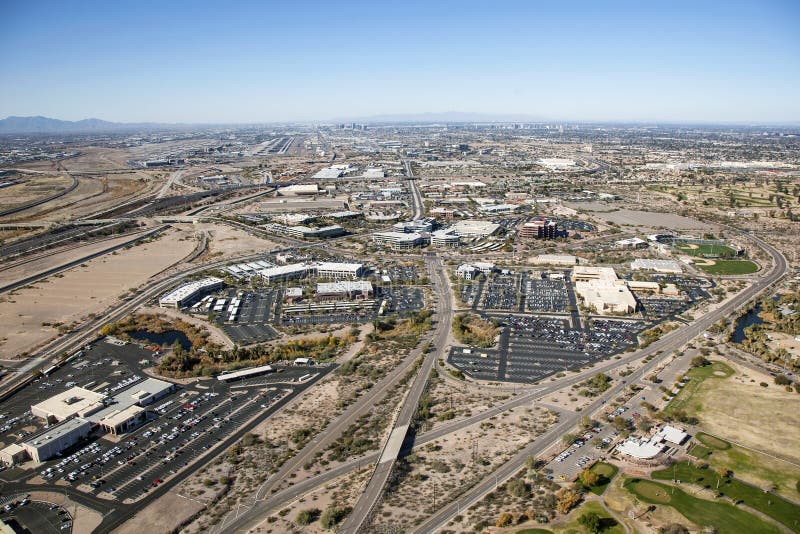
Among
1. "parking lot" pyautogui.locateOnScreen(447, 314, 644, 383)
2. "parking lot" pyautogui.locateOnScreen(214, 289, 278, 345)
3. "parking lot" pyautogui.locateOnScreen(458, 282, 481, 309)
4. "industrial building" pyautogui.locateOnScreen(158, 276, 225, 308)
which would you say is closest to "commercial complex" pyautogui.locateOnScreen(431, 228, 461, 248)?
"parking lot" pyautogui.locateOnScreen(458, 282, 481, 309)

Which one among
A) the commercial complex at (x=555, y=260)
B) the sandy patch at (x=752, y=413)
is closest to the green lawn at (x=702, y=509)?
the sandy patch at (x=752, y=413)

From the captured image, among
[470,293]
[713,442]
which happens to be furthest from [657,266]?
[713,442]

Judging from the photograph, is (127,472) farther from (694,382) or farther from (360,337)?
(694,382)

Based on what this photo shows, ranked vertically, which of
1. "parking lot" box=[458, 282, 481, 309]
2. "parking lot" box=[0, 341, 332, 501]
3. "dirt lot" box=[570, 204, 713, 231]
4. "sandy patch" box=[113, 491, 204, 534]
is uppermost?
"dirt lot" box=[570, 204, 713, 231]

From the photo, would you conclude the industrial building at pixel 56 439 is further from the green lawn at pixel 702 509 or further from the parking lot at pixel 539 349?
the green lawn at pixel 702 509

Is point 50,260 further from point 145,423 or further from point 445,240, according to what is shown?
point 445,240

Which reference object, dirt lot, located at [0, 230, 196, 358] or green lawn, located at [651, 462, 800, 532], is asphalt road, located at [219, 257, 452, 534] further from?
dirt lot, located at [0, 230, 196, 358]
